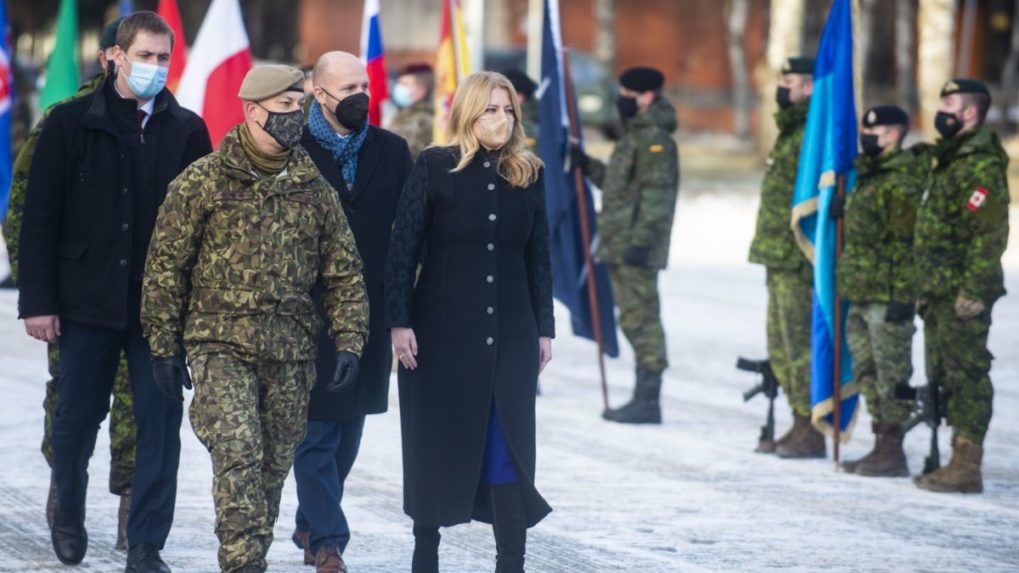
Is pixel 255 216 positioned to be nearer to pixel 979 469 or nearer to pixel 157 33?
pixel 157 33

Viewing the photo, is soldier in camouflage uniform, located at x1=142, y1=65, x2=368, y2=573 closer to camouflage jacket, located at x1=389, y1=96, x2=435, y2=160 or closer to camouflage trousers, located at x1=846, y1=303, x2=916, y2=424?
camouflage trousers, located at x1=846, y1=303, x2=916, y2=424

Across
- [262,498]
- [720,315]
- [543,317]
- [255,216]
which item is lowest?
[720,315]

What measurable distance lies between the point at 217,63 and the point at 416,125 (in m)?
2.38

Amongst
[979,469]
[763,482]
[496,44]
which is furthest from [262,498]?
[496,44]

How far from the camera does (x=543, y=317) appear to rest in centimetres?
664

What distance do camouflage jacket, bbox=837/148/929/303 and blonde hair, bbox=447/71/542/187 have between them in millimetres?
3157

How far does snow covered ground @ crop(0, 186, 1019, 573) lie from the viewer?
7359 mm

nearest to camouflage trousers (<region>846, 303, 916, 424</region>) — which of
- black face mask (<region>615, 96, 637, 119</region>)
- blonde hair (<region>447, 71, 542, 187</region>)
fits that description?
black face mask (<region>615, 96, 637, 119</region>)

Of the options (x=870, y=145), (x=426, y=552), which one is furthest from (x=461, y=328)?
(x=870, y=145)

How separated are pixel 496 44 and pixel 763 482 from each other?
122 feet

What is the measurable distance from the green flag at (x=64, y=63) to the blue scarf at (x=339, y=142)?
7020 millimetres

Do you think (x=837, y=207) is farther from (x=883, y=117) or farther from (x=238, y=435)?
(x=238, y=435)

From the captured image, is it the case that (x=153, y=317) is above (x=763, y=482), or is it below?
above

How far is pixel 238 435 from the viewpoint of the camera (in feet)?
20.0
